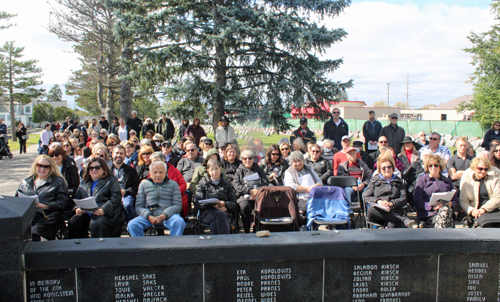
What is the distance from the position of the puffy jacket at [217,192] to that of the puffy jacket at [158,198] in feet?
1.19

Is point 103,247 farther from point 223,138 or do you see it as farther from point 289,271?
point 223,138

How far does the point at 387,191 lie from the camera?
5.71m

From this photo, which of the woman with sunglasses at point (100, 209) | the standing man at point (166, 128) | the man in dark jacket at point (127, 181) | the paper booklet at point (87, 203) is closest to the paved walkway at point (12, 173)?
the standing man at point (166, 128)

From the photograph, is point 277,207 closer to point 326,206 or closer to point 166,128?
point 326,206

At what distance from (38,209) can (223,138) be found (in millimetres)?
6304

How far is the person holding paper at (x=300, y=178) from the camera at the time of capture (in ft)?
20.4

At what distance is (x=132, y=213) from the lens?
5598 mm

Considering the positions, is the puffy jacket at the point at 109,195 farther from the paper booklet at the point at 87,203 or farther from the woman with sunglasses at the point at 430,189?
the woman with sunglasses at the point at 430,189

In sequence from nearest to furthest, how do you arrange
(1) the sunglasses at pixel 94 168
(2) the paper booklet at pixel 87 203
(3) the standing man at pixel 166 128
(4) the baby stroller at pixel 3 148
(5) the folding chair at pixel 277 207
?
(2) the paper booklet at pixel 87 203, (1) the sunglasses at pixel 94 168, (5) the folding chair at pixel 277 207, (3) the standing man at pixel 166 128, (4) the baby stroller at pixel 3 148

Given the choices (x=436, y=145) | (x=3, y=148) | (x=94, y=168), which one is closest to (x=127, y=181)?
(x=94, y=168)

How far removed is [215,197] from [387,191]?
2.72m

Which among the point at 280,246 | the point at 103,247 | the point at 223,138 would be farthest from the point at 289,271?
the point at 223,138

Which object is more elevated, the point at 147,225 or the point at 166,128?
the point at 166,128

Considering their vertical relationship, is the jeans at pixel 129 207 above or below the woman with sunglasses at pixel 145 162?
below
